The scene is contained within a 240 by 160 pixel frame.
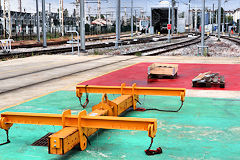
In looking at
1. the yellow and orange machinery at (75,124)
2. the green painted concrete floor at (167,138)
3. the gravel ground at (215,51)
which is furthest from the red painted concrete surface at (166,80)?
the gravel ground at (215,51)

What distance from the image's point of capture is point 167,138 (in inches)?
244

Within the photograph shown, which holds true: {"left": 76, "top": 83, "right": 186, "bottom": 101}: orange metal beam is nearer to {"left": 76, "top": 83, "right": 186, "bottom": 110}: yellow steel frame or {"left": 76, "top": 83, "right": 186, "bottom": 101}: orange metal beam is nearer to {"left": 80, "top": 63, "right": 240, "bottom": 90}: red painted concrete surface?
{"left": 76, "top": 83, "right": 186, "bottom": 110}: yellow steel frame

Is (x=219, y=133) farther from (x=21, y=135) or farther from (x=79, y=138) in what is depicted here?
(x=21, y=135)

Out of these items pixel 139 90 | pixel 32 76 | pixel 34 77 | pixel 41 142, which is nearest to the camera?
pixel 41 142

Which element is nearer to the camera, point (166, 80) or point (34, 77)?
point (166, 80)

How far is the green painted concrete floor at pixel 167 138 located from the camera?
546 cm

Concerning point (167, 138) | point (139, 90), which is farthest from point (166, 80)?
point (167, 138)

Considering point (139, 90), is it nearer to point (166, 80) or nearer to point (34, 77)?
point (166, 80)

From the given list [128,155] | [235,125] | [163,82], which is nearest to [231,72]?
[163,82]

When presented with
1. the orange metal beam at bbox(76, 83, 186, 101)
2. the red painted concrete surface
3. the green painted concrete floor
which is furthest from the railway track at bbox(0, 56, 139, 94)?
the orange metal beam at bbox(76, 83, 186, 101)

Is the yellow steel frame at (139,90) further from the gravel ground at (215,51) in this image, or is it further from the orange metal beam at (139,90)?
the gravel ground at (215,51)

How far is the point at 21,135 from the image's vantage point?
256 inches

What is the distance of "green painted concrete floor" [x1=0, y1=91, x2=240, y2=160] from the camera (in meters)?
5.46

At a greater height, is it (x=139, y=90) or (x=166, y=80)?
(x=139, y=90)
